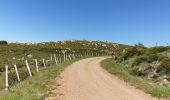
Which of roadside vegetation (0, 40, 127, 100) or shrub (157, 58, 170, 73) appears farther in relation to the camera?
shrub (157, 58, 170, 73)

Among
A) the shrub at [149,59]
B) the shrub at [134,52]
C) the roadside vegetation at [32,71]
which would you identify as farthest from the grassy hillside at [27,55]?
the shrub at [149,59]

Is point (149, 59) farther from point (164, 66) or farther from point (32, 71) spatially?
point (32, 71)

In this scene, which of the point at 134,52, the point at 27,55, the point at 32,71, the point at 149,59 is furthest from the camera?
the point at 27,55

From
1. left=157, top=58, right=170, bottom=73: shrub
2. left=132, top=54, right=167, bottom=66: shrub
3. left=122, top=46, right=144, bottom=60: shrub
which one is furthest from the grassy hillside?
left=157, top=58, right=170, bottom=73: shrub

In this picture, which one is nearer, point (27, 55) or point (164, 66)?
point (164, 66)

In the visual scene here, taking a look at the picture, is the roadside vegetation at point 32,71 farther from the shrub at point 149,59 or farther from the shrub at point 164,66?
the shrub at point 164,66

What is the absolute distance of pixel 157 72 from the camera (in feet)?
103

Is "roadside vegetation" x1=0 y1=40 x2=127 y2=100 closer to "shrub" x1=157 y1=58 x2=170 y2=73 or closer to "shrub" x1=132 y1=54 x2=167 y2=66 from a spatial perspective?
"shrub" x1=132 y1=54 x2=167 y2=66

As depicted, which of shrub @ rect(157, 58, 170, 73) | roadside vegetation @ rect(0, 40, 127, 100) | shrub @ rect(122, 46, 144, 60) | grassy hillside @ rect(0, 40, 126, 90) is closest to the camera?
roadside vegetation @ rect(0, 40, 127, 100)

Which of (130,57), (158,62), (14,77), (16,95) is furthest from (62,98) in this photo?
(130,57)

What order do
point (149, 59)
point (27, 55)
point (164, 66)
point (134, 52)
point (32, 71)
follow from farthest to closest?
point (27, 55), point (134, 52), point (149, 59), point (32, 71), point (164, 66)

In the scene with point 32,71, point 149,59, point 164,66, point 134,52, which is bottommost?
point 32,71

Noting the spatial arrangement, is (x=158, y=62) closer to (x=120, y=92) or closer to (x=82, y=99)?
(x=120, y=92)

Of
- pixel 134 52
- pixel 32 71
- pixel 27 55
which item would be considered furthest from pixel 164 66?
pixel 27 55
